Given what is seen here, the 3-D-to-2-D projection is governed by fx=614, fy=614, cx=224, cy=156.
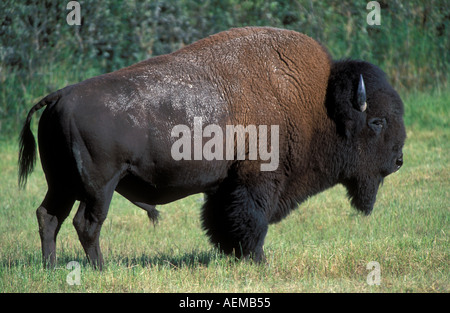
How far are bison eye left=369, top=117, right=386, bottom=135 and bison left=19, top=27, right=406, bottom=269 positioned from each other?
11 mm

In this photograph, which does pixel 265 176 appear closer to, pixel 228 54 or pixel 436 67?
pixel 228 54

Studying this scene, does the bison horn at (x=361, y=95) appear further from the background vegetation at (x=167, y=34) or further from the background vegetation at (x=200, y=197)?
the background vegetation at (x=167, y=34)

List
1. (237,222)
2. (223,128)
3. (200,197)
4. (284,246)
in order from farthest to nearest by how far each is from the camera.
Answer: (200,197) < (284,246) < (237,222) < (223,128)

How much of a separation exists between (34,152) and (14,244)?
174 cm

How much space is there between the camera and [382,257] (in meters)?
5.50

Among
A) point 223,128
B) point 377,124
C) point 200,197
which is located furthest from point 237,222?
Answer: point 200,197

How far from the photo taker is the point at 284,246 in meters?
6.14

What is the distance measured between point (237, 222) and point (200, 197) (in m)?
3.37

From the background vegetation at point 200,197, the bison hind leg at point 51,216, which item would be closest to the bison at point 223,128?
the bison hind leg at point 51,216

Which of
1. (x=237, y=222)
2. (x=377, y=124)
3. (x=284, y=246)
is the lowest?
(x=284, y=246)

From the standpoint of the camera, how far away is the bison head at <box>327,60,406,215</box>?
5.48m

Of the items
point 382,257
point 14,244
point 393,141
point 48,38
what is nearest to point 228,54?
point 393,141

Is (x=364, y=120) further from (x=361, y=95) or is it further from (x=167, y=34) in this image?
(x=167, y=34)

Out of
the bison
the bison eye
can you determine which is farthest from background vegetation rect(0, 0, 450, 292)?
the bison eye
